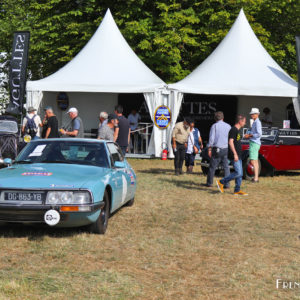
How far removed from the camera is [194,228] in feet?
25.5

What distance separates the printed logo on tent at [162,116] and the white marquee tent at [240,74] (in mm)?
808

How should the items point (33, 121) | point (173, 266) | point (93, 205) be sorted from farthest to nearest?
point (33, 121), point (93, 205), point (173, 266)

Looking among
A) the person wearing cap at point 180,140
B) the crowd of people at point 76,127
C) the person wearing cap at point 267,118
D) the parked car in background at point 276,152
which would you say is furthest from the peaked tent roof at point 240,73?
the crowd of people at point 76,127

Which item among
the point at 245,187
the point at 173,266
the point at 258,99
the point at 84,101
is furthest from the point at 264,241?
the point at 84,101

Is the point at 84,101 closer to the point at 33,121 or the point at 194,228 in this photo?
the point at 33,121

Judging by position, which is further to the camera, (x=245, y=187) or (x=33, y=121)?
(x=33, y=121)

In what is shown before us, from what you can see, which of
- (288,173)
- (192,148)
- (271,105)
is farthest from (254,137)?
(271,105)

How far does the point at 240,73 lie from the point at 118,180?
42.2 ft

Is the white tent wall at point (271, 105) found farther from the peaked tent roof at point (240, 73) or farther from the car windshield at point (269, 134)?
the car windshield at point (269, 134)

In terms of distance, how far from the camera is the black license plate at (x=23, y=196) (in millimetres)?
6531

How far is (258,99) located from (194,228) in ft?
58.9

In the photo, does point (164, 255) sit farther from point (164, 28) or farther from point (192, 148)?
point (164, 28)

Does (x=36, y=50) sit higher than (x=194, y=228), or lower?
higher

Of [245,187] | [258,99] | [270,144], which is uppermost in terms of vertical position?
[258,99]
